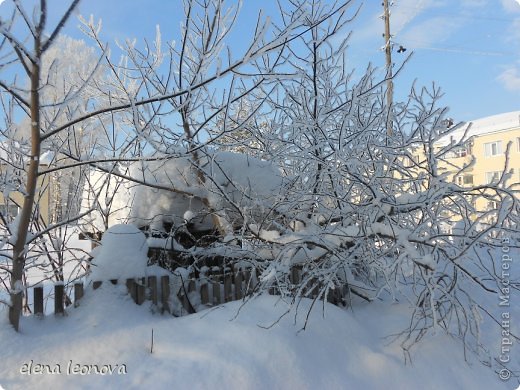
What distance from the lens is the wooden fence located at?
3221 millimetres

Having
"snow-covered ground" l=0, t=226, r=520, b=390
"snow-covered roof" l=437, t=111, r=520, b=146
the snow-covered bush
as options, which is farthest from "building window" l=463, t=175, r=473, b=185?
the snow-covered bush

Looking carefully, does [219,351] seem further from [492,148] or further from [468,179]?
[468,179]

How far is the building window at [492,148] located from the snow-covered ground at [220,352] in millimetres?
28718

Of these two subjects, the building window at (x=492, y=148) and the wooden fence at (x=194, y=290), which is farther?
the building window at (x=492, y=148)

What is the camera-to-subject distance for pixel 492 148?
90.9ft

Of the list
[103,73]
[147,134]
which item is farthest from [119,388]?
[103,73]

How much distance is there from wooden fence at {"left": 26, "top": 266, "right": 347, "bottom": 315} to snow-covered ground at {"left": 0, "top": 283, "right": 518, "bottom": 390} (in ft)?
0.35

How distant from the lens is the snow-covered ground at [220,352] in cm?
254

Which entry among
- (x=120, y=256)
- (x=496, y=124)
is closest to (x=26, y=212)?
(x=120, y=256)

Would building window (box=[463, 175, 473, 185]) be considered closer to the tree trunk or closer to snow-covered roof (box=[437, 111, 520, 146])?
snow-covered roof (box=[437, 111, 520, 146])

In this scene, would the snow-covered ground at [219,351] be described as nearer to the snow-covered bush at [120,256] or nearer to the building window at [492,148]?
the snow-covered bush at [120,256]

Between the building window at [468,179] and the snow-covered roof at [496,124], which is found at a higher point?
the snow-covered roof at [496,124]

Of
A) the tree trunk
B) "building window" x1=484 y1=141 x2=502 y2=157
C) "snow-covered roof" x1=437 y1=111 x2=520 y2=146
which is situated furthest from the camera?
"building window" x1=484 y1=141 x2=502 y2=157

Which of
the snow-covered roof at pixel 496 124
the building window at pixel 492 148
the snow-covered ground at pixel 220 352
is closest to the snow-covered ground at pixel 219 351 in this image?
the snow-covered ground at pixel 220 352
